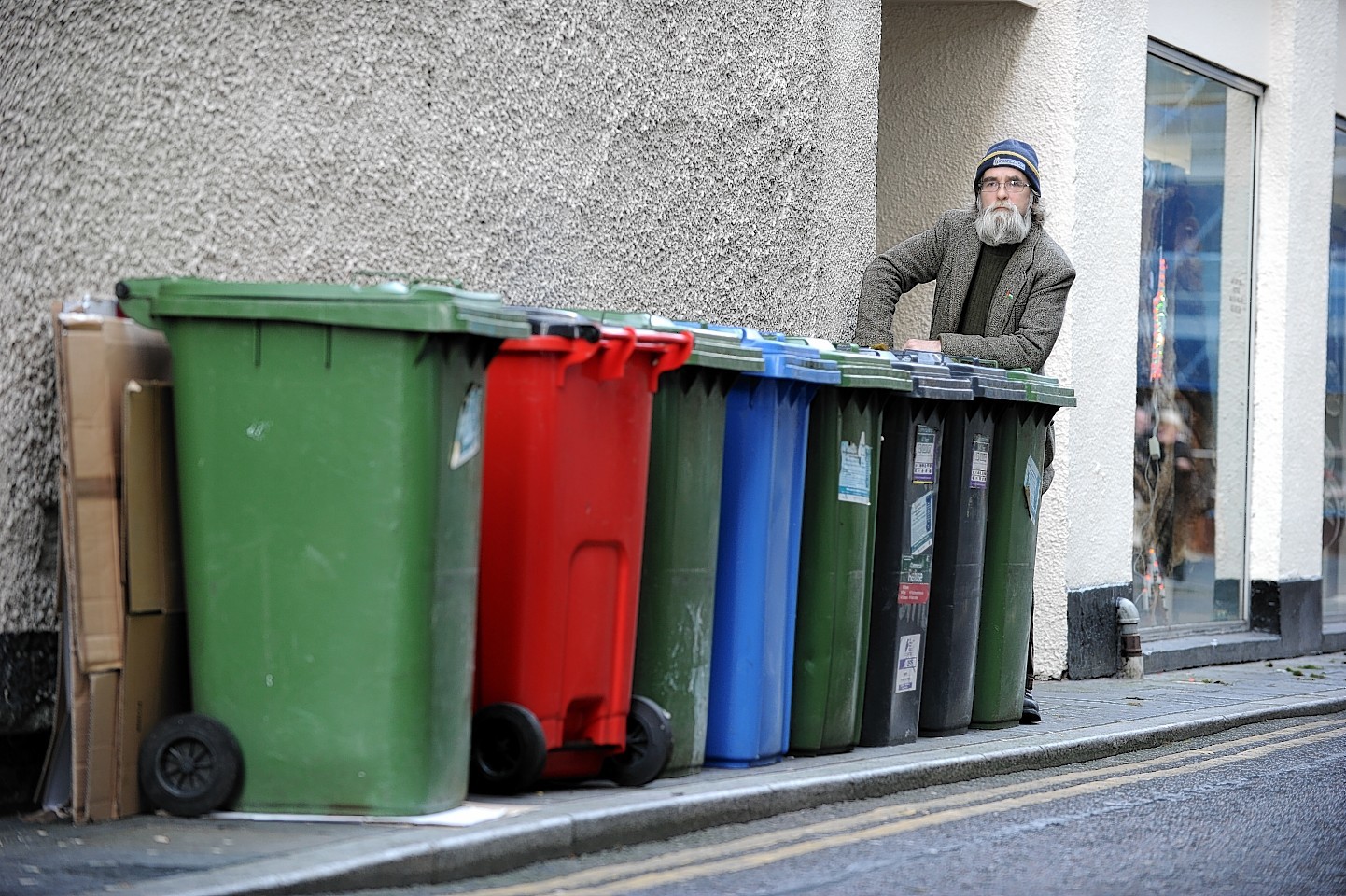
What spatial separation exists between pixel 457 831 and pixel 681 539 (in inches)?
55.3

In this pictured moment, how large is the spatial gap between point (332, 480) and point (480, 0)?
2866 millimetres

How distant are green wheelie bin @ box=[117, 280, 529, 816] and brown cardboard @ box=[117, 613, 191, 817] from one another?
85mm

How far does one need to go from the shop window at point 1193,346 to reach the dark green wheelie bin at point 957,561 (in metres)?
4.60

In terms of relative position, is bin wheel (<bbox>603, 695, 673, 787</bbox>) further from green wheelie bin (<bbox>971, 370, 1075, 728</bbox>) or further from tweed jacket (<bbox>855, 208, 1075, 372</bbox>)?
tweed jacket (<bbox>855, 208, 1075, 372</bbox>)

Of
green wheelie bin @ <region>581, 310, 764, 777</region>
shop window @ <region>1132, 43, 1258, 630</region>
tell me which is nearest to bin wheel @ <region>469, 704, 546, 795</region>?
green wheelie bin @ <region>581, 310, 764, 777</region>

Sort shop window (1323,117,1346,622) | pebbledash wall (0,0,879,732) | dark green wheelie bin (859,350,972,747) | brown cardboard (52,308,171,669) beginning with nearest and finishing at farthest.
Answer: brown cardboard (52,308,171,669) < pebbledash wall (0,0,879,732) < dark green wheelie bin (859,350,972,747) < shop window (1323,117,1346,622)

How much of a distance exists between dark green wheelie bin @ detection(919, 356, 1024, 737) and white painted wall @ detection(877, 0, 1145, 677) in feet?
10.0

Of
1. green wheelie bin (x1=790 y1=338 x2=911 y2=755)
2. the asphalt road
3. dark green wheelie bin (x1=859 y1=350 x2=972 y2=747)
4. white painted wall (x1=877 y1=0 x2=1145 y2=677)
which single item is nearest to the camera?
the asphalt road

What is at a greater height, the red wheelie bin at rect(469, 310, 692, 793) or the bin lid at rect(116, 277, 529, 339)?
the bin lid at rect(116, 277, 529, 339)

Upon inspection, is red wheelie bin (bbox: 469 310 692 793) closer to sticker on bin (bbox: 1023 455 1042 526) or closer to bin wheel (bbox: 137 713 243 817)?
bin wheel (bbox: 137 713 243 817)

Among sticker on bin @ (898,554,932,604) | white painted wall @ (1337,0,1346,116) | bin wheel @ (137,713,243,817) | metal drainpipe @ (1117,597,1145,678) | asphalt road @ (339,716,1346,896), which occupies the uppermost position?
white painted wall @ (1337,0,1346,116)

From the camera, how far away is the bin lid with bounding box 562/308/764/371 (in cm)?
589

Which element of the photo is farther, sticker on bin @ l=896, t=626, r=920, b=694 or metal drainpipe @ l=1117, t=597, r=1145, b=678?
metal drainpipe @ l=1117, t=597, r=1145, b=678

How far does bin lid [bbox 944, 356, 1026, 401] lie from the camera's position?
24.3ft
